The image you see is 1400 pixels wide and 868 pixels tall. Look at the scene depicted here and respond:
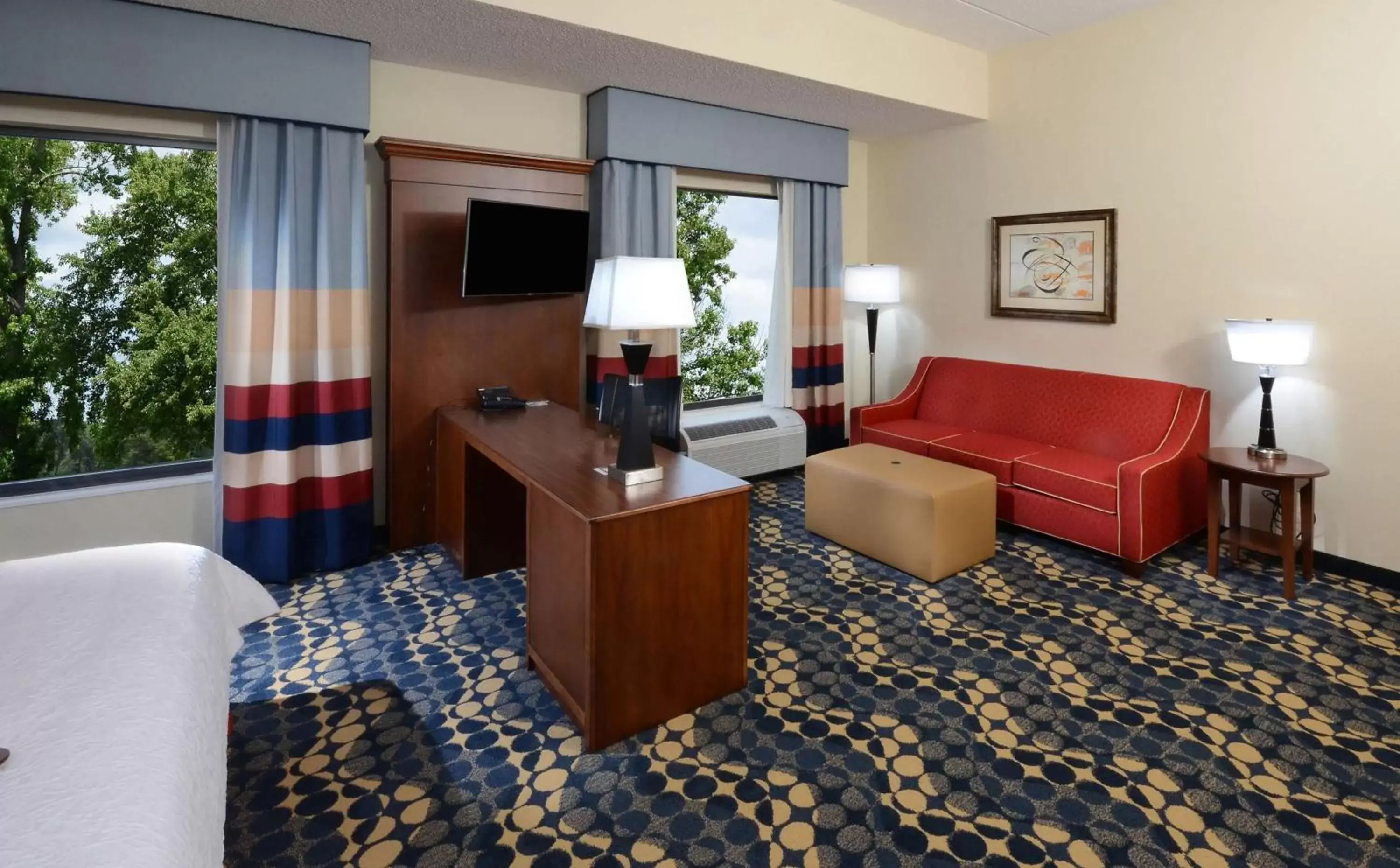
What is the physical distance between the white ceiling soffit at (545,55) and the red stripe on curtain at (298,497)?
1.93 metres

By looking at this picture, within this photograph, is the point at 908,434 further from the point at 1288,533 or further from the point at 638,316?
the point at 638,316

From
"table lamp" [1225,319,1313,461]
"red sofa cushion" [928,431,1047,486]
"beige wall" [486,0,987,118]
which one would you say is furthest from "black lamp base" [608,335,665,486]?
"table lamp" [1225,319,1313,461]

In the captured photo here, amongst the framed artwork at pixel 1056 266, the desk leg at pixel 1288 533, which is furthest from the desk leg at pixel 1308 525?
the framed artwork at pixel 1056 266

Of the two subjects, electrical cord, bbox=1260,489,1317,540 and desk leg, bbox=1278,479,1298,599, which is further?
electrical cord, bbox=1260,489,1317,540

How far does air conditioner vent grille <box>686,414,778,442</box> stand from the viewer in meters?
4.68

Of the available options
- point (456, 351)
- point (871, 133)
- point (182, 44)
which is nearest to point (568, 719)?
point (456, 351)

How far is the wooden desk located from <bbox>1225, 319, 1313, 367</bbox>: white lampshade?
8.48ft

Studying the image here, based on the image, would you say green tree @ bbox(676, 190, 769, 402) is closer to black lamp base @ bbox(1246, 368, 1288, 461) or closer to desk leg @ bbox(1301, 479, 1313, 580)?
black lamp base @ bbox(1246, 368, 1288, 461)

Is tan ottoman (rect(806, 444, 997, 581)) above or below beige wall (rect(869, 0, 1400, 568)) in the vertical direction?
below

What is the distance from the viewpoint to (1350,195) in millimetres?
3289

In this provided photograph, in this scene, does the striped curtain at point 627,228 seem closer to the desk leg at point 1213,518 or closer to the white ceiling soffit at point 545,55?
the white ceiling soffit at point 545,55

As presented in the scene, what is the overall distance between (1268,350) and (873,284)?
2.37 metres

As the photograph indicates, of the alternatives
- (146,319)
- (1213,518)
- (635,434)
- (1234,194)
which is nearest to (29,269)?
(146,319)

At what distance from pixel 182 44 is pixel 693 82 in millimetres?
2261
